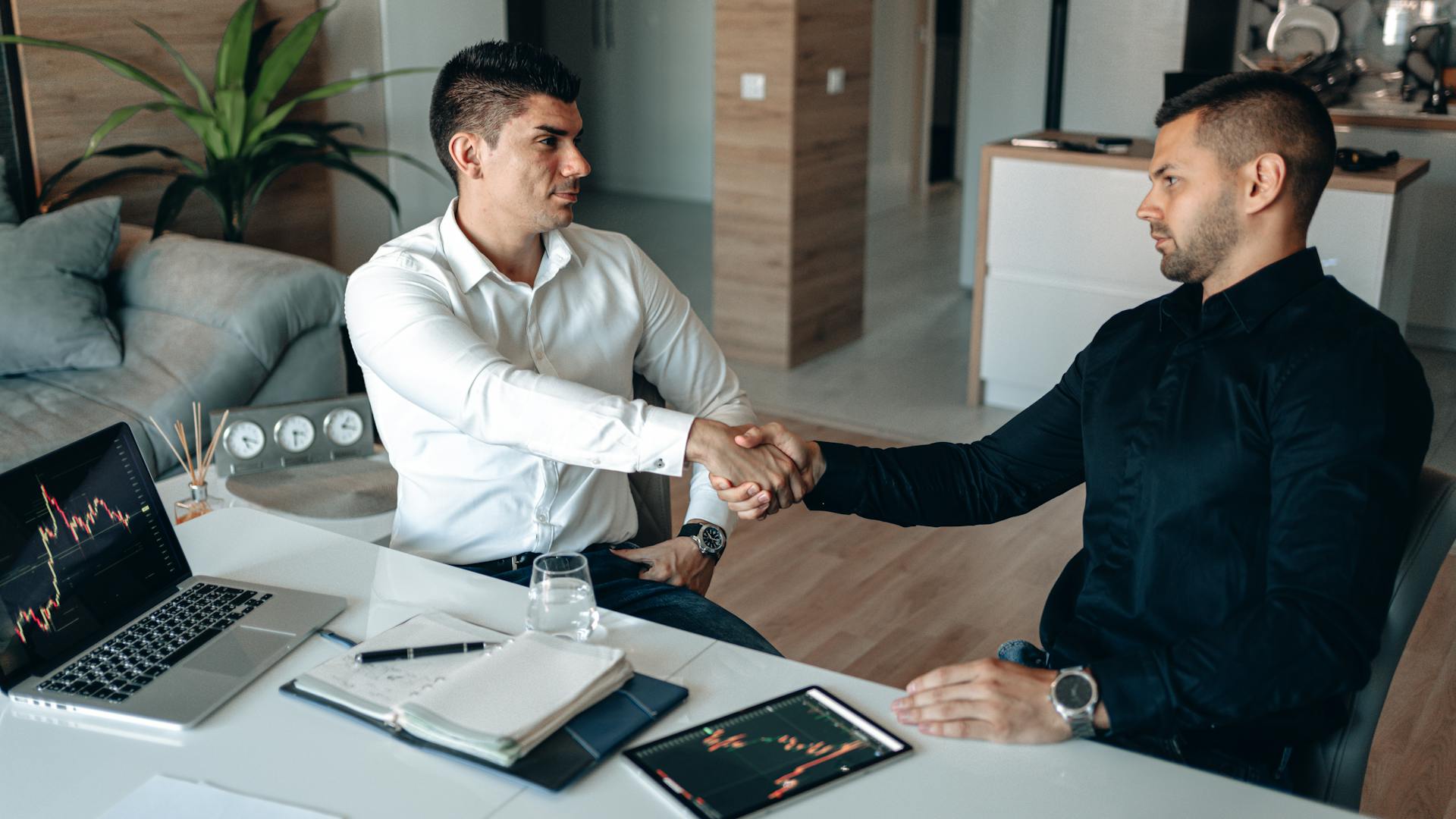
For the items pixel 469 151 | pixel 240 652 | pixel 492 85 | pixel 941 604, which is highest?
pixel 492 85

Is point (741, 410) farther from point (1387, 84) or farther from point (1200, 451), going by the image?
point (1387, 84)

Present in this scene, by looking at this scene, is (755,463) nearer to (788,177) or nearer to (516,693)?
(516,693)

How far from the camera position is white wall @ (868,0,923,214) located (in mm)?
8352

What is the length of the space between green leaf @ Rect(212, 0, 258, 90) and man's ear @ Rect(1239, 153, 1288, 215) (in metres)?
3.38

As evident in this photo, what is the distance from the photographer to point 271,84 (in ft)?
13.7

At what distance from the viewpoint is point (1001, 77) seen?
6.14 metres

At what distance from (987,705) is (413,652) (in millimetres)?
620

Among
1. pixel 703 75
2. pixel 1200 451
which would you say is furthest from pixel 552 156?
pixel 703 75

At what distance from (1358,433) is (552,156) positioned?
4.00ft

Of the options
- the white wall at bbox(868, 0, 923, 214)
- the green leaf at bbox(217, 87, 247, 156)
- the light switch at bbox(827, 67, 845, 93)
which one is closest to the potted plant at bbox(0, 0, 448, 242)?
the green leaf at bbox(217, 87, 247, 156)

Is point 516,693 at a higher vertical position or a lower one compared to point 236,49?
lower

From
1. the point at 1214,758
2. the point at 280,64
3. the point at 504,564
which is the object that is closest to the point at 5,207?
the point at 280,64

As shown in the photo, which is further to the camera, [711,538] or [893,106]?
[893,106]

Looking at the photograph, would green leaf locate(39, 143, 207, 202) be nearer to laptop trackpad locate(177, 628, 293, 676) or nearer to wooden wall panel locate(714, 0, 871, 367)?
wooden wall panel locate(714, 0, 871, 367)
